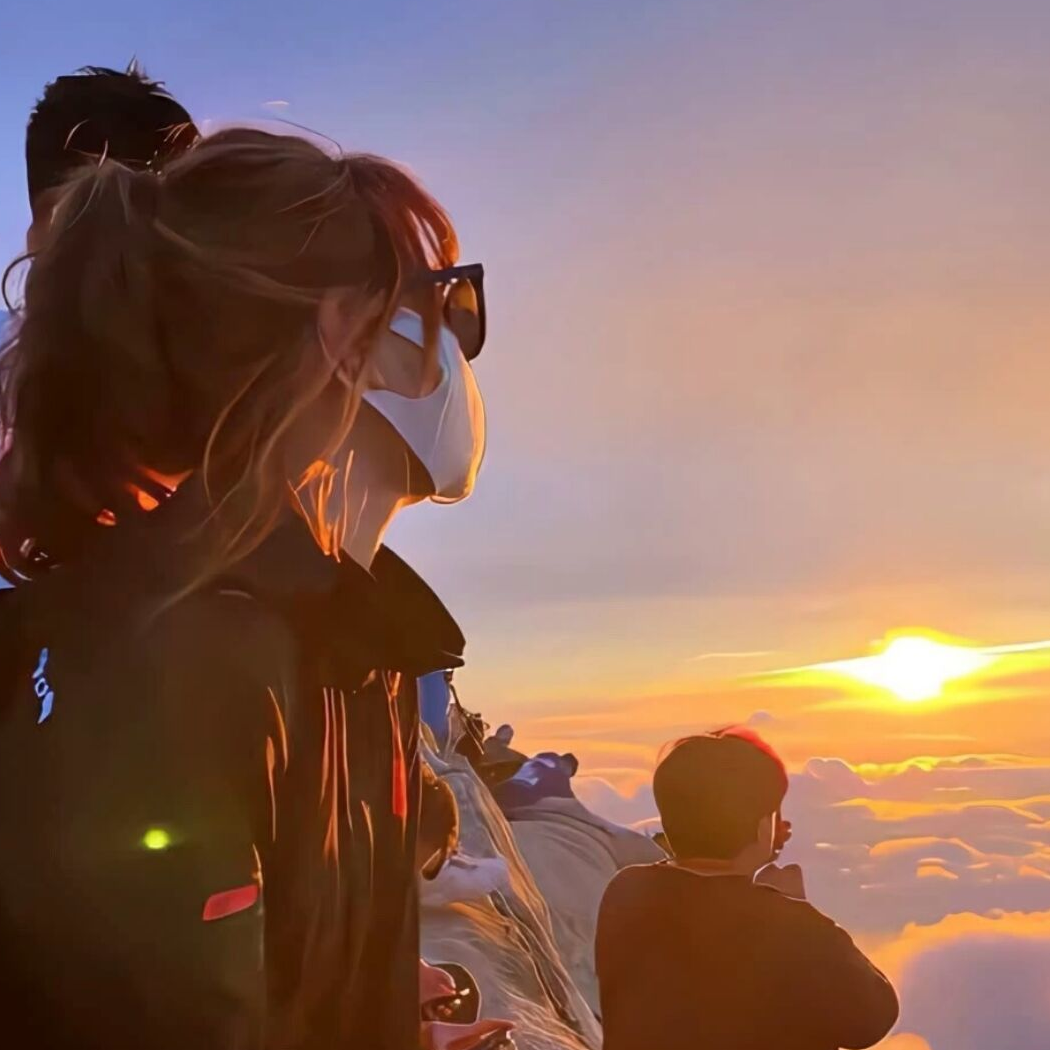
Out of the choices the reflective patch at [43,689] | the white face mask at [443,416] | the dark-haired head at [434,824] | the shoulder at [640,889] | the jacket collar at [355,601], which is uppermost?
the white face mask at [443,416]

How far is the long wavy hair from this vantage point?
0.70 meters

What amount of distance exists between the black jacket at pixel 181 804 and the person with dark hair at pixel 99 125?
0.48 m

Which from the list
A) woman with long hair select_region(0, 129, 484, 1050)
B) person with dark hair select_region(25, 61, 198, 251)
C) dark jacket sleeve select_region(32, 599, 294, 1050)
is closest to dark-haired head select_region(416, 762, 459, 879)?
woman with long hair select_region(0, 129, 484, 1050)

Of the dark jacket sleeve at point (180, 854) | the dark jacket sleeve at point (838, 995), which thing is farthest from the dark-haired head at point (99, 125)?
the dark jacket sleeve at point (838, 995)

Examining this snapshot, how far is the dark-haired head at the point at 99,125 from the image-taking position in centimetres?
106

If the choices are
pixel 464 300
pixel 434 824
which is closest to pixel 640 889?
pixel 434 824

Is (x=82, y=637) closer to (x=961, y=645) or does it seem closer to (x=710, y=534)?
(x=710, y=534)

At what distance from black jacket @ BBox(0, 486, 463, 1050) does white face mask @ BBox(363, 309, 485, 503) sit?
15 cm

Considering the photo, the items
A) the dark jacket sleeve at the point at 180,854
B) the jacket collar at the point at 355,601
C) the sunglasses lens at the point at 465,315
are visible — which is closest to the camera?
the dark jacket sleeve at the point at 180,854

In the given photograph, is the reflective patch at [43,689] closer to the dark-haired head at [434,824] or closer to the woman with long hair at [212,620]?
the woman with long hair at [212,620]

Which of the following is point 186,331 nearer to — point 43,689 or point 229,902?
point 43,689

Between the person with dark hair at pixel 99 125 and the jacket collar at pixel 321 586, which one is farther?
the person with dark hair at pixel 99 125

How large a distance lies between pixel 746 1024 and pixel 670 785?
7.4 inches

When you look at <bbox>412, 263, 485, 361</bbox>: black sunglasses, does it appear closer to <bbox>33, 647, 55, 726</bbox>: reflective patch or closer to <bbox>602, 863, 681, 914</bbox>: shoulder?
<bbox>33, 647, 55, 726</bbox>: reflective patch
